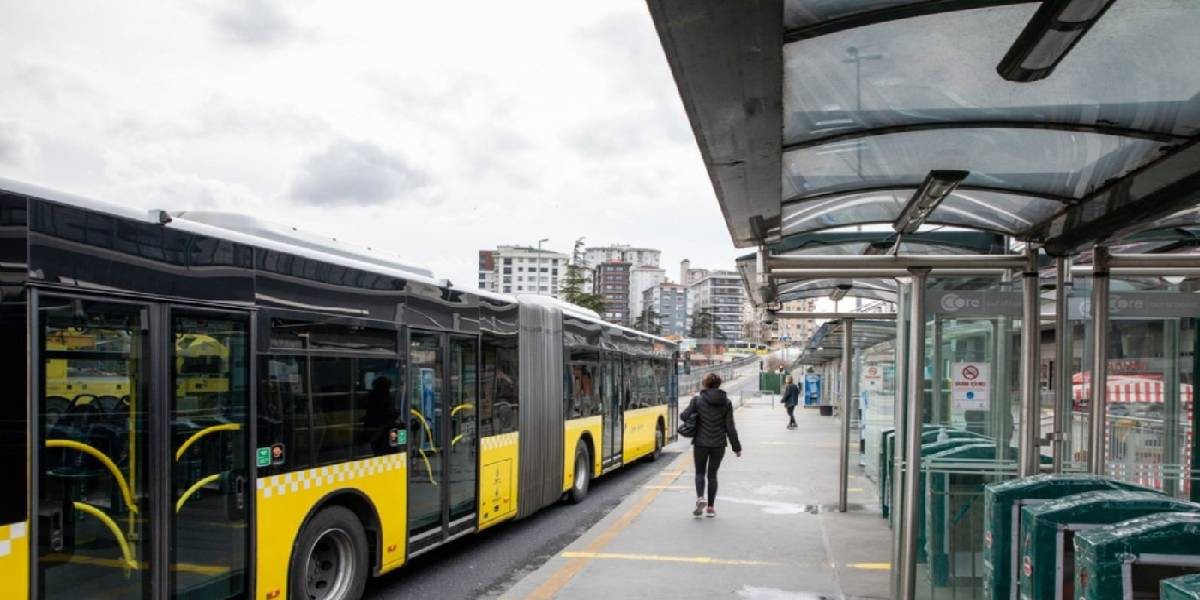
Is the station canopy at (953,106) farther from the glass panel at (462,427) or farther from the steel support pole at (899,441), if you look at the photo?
the glass panel at (462,427)

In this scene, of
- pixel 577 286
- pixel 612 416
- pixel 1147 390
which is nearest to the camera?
pixel 1147 390

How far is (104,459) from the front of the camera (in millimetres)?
4719

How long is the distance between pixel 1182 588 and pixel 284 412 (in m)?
4.94

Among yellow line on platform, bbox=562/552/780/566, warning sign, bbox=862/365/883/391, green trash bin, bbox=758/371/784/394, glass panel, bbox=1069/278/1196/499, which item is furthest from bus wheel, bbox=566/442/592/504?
green trash bin, bbox=758/371/784/394

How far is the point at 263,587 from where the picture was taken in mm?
5965

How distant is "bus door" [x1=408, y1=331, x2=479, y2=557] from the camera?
8031 mm

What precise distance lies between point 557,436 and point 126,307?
301 inches

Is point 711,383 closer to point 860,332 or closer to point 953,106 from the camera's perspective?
point 860,332

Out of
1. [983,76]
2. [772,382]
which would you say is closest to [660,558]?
[983,76]

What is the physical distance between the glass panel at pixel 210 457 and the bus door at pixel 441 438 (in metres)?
2.23

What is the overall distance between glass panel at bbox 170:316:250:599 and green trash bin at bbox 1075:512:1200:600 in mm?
4332

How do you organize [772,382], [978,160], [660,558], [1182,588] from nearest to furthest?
[1182,588] < [978,160] < [660,558] < [772,382]

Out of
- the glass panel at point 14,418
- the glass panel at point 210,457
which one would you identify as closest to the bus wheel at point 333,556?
the glass panel at point 210,457

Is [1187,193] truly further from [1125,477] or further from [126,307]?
[126,307]
